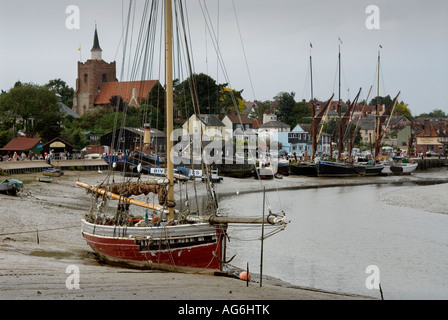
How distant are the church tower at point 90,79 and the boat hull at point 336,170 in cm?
8038

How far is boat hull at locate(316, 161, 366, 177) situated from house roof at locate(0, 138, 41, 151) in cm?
4657

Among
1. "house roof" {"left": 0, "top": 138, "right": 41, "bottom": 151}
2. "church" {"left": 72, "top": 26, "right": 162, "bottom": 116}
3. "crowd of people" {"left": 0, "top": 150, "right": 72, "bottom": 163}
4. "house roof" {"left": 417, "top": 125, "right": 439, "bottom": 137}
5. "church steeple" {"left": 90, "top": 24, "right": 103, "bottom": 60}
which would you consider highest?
"church steeple" {"left": 90, "top": 24, "right": 103, "bottom": 60}

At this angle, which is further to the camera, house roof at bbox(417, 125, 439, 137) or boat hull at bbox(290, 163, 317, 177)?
house roof at bbox(417, 125, 439, 137)

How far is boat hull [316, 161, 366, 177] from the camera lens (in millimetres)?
99188

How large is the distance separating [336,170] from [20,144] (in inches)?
2064

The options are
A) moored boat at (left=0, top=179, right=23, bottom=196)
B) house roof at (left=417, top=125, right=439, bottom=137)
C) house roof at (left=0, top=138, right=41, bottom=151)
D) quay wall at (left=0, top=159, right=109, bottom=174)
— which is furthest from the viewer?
house roof at (left=417, top=125, right=439, bottom=137)

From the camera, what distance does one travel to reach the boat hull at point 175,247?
81.3ft

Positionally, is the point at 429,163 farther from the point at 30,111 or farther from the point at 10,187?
the point at 10,187

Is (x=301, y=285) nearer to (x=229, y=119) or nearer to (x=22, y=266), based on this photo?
(x=22, y=266)

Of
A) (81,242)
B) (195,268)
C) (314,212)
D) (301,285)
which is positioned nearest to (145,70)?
(81,242)

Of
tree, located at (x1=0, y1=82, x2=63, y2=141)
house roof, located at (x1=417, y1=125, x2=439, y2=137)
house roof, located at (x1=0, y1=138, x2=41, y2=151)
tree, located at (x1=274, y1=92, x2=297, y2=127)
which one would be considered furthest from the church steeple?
house roof, located at (x1=417, y1=125, x2=439, y2=137)

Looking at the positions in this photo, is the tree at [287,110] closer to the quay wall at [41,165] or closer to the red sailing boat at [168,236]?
the quay wall at [41,165]

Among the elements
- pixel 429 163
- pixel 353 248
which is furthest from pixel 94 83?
pixel 353 248

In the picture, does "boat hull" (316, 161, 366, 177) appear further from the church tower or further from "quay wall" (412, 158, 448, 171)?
the church tower
